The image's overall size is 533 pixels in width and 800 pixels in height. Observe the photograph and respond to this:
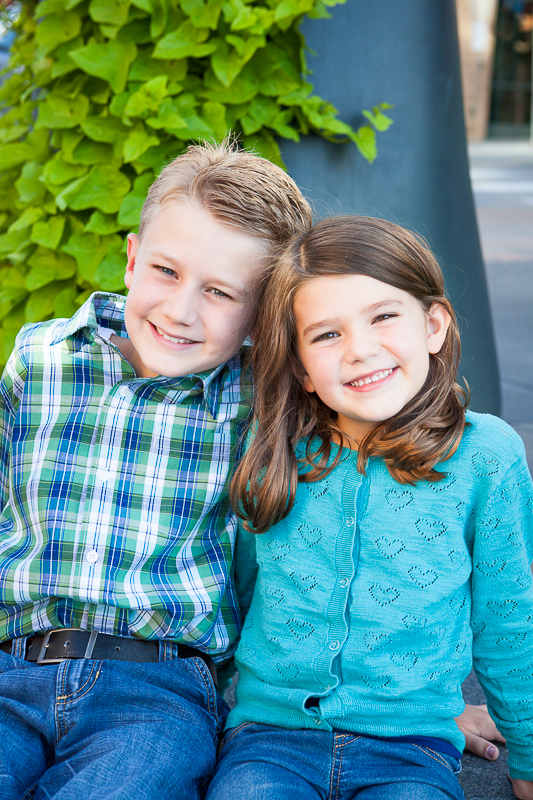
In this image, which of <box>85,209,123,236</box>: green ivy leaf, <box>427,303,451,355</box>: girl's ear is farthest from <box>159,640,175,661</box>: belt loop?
<box>85,209,123,236</box>: green ivy leaf

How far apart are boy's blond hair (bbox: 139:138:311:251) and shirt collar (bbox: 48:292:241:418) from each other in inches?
8.4

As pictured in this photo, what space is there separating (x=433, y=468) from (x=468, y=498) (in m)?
0.09

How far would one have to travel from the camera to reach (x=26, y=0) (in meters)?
2.88

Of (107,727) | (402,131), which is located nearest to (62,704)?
(107,727)

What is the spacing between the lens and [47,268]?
104 inches

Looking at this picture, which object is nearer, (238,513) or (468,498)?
(468,498)

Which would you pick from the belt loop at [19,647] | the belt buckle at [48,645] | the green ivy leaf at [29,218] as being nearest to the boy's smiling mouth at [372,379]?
the belt buckle at [48,645]

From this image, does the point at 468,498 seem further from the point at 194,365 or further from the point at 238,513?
the point at 194,365

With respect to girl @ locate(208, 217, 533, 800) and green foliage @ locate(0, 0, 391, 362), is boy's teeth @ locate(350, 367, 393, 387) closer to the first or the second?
girl @ locate(208, 217, 533, 800)

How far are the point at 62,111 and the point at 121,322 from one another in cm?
87

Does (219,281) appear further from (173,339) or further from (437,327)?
(437,327)

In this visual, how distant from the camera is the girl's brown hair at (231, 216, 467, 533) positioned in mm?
1653

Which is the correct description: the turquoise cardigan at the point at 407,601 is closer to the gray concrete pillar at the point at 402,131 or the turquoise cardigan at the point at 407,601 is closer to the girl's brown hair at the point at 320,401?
the girl's brown hair at the point at 320,401

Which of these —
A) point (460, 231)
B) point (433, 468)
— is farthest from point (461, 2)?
point (433, 468)
